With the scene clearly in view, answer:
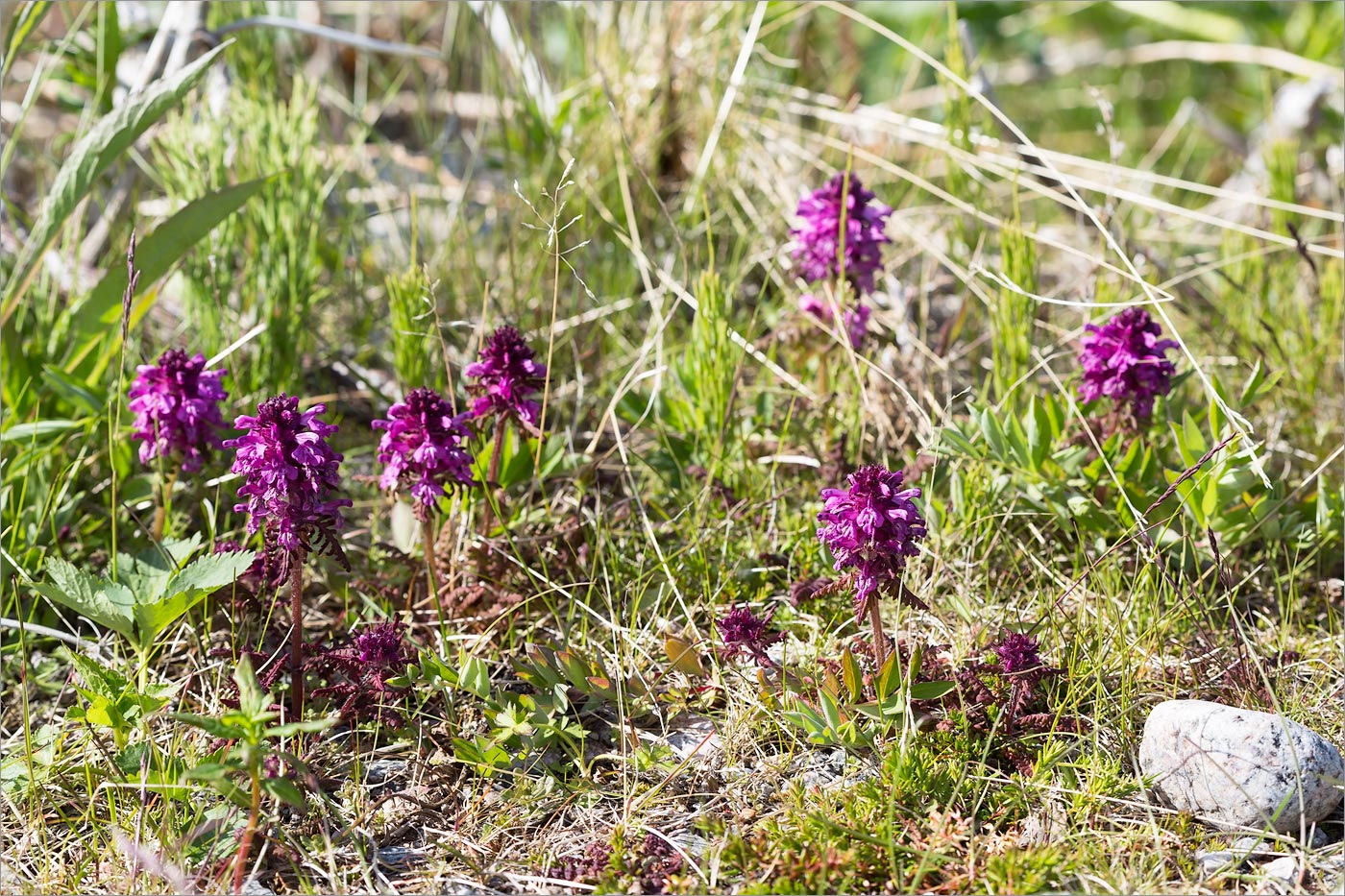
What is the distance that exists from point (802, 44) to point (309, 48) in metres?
2.13

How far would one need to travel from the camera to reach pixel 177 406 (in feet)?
7.47

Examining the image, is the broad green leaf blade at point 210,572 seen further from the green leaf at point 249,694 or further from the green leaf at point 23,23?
the green leaf at point 23,23

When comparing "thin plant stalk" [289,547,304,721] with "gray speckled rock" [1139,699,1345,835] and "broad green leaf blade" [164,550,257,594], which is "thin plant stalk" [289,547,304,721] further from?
"gray speckled rock" [1139,699,1345,835]

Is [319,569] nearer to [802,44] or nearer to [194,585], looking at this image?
[194,585]

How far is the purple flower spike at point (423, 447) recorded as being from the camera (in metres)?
2.11

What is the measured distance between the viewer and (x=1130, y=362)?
2328mm

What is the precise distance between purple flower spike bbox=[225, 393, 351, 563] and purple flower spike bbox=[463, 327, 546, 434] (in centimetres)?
37

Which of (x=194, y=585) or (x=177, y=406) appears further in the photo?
(x=177, y=406)

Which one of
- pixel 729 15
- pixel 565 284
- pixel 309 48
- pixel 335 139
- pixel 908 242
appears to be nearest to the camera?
pixel 565 284

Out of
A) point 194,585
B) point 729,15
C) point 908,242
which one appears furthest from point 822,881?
point 729,15

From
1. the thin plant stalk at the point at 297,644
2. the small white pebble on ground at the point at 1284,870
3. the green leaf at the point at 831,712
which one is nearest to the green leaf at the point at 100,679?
the thin plant stalk at the point at 297,644

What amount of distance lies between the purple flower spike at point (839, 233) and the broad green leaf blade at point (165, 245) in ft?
4.05

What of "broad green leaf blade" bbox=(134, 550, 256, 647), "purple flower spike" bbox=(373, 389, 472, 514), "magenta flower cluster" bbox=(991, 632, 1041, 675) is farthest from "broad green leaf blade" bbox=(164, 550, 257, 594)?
"magenta flower cluster" bbox=(991, 632, 1041, 675)

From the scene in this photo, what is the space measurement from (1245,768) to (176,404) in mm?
2035
